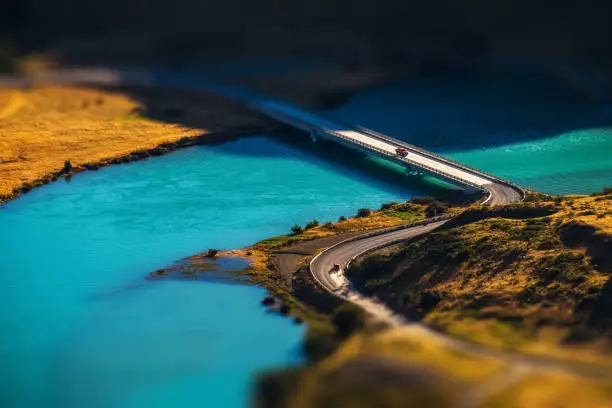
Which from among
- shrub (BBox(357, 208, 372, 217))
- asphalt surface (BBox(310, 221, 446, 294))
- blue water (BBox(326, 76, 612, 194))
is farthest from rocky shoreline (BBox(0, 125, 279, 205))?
asphalt surface (BBox(310, 221, 446, 294))

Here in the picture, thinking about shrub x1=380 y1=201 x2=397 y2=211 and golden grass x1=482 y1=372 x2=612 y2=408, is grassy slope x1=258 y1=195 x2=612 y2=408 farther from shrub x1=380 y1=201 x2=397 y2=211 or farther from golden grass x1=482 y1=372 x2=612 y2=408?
shrub x1=380 y1=201 x2=397 y2=211

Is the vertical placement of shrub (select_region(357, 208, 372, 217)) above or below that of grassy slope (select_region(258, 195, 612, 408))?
above

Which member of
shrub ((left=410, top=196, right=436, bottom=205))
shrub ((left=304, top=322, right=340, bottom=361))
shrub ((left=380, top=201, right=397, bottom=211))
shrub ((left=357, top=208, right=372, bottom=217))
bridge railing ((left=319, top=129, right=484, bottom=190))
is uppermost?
bridge railing ((left=319, top=129, right=484, bottom=190))

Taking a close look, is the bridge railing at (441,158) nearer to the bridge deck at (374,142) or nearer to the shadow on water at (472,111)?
the bridge deck at (374,142)

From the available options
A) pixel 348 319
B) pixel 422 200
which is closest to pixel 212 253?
pixel 348 319

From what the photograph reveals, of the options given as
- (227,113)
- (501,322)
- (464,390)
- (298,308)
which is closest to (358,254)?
(298,308)
